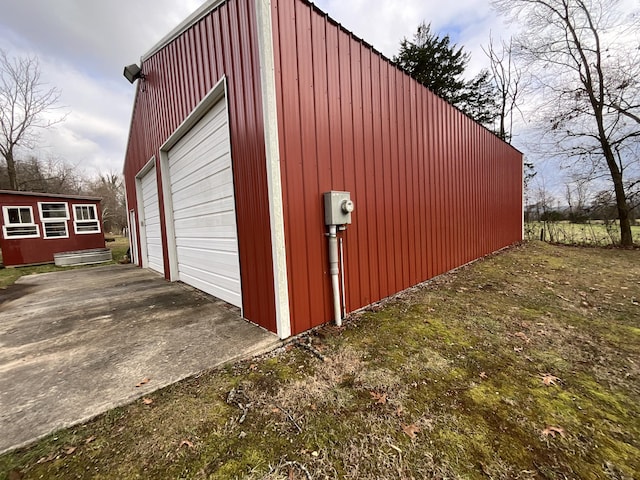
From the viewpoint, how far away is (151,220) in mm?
A: 7020

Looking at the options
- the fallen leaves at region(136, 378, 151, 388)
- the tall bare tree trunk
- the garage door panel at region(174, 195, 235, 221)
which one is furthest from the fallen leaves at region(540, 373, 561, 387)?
the tall bare tree trunk

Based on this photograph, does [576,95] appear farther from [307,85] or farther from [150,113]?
[150,113]

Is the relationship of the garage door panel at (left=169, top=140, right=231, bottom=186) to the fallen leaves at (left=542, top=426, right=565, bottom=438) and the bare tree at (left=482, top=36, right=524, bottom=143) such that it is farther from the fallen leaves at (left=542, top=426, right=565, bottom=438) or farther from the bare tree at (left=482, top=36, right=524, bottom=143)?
the bare tree at (left=482, top=36, right=524, bottom=143)

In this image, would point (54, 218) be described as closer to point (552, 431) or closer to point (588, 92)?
point (552, 431)

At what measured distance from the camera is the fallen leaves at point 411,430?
1.35 meters

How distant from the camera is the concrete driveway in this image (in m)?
1.60

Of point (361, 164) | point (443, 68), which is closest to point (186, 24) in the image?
point (361, 164)

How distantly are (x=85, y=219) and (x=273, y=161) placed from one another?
13350 mm

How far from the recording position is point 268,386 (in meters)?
1.77

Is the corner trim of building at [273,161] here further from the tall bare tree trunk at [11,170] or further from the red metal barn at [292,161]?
the tall bare tree trunk at [11,170]

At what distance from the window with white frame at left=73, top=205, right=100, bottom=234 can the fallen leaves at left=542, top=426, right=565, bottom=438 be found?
15158 mm

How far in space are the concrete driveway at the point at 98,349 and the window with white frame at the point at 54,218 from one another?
8.12 meters

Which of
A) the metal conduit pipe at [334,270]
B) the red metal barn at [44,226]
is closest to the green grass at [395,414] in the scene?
the metal conduit pipe at [334,270]

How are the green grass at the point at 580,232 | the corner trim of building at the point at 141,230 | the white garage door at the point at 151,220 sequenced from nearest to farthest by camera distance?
the white garage door at the point at 151,220
the corner trim of building at the point at 141,230
the green grass at the point at 580,232
